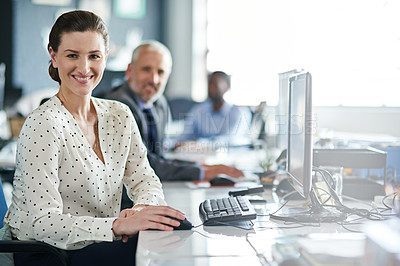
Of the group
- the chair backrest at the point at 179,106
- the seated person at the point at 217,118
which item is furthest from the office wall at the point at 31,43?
the seated person at the point at 217,118

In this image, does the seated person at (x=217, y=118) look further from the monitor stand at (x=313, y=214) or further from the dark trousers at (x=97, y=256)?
the dark trousers at (x=97, y=256)

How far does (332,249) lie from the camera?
96 centimetres

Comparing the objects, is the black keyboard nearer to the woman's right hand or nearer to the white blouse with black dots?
the woman's right hand

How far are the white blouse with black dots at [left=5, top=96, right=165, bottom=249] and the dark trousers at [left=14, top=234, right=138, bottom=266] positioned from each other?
0.24ft

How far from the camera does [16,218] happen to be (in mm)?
1618

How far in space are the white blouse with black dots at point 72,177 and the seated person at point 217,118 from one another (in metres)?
3.07

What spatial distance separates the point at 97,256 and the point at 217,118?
376 centimetres

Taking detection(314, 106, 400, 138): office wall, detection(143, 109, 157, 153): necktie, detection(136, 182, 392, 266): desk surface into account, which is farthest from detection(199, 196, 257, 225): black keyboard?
detection(314, 106, 400, 138): office wall

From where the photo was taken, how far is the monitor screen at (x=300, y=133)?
1469mm

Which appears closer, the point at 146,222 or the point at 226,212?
the point at 146,222

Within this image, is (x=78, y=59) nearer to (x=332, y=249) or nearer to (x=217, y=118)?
(x=332, y=249)

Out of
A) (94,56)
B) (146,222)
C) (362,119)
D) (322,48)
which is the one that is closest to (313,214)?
(146,222)

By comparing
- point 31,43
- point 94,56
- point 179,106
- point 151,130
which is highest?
point 31,43

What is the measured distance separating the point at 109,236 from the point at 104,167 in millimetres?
390
